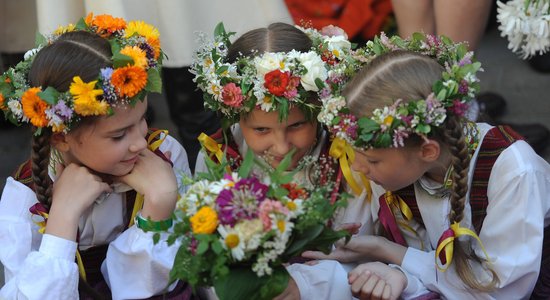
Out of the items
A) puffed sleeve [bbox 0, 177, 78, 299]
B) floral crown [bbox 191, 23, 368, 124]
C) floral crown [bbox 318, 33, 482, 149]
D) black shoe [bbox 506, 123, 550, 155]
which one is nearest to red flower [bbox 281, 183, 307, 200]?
floral crown [bbox 318, 33, 482, 149]

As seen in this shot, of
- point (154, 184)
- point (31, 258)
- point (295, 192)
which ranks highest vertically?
point (295, 192)

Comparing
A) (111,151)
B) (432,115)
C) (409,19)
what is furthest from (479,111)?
(111,151)

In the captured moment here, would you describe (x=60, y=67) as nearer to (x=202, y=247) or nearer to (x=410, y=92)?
(x=202, y=247)

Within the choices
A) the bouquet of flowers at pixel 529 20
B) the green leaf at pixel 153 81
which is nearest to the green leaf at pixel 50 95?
the green leaf at pixel 153 81

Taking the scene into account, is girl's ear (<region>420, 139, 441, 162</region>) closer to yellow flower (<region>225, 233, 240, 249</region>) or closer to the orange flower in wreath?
yellow flower (<region>225, 233, 240, 249</region>)

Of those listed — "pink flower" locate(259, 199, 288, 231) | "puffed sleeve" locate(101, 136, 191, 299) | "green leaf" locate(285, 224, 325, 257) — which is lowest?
"puffed sleeve" locate(101, 136, 191, 299)

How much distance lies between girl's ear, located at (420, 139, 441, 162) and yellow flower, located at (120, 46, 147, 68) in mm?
917

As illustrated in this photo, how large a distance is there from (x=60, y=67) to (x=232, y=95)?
0.58m

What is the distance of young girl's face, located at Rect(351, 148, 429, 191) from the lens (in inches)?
101

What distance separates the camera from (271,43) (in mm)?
2949

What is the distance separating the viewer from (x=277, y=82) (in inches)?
110

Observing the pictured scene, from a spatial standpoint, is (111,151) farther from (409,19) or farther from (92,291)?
(409,19)

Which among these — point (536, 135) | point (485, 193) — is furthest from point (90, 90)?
point (536, 135)

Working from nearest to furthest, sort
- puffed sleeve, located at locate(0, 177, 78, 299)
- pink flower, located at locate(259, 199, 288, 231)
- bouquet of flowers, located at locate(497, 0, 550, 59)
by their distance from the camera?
pink flower, located at locate(259, 199, 288, 231), puffed sleeve, located at locate(0, 177, 78, 299), bouquet of flowers, located at locate(497, 0, 550, 59)
